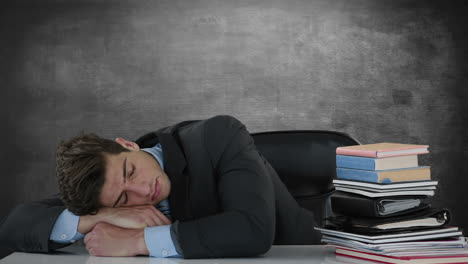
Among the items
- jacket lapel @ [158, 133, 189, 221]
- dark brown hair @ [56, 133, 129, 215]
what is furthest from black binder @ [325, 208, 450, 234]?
dark brown hair @ [56, 133, 129, 215]

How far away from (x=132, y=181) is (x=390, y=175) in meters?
0.71

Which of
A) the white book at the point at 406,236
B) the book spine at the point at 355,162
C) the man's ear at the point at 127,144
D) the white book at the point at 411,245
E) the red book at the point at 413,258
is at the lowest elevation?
the red book at the point at 413,258

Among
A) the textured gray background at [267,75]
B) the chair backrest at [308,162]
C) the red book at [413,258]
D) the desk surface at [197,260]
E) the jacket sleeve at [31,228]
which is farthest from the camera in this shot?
the textured gray background at [267,75]

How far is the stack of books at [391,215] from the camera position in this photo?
4.54ft

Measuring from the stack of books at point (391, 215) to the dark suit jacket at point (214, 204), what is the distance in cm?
23

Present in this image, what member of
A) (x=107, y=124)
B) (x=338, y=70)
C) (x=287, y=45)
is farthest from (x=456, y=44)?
(x=107, y=124)

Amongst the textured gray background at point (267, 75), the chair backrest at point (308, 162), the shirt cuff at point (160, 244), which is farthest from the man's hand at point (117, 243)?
the textured gray background at point (267, 75)

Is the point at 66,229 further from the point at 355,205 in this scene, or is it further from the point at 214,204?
the point at 355,205

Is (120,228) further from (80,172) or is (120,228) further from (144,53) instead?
(144,53)

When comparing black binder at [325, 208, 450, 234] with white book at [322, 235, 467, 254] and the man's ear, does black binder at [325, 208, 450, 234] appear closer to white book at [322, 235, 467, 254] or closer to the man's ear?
white book at [322, 235, 467, 254]

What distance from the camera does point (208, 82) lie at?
14.1 feet

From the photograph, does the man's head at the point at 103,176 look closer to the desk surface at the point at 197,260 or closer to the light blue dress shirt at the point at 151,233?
the light blue dress shirt at the point at 151,233

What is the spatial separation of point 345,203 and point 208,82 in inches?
114

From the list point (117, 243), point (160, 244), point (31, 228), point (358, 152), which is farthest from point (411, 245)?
point (31, 228)
